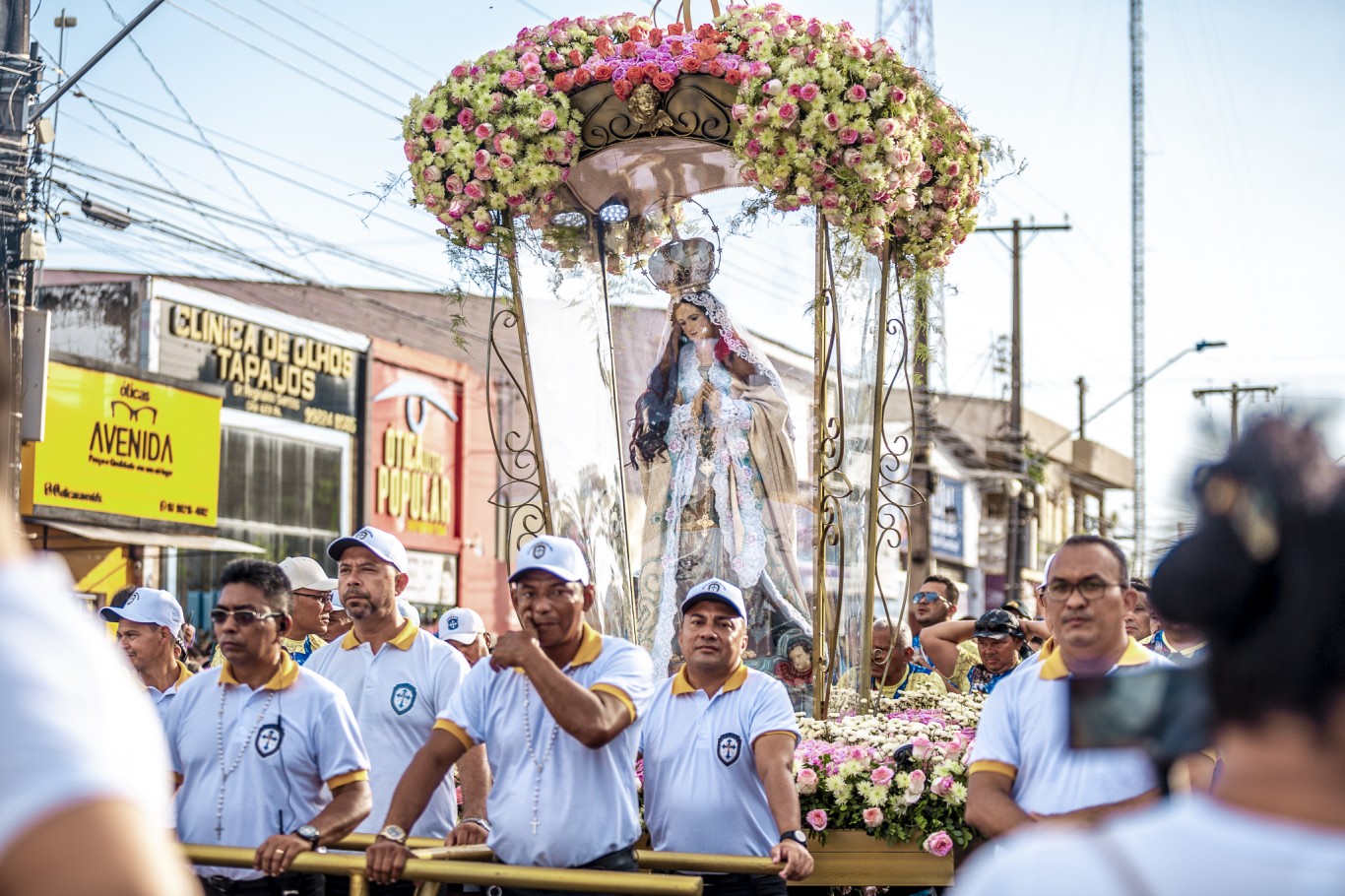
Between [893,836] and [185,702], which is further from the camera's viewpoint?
[893,836]

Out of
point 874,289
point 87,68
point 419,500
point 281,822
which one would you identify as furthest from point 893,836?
point 419,500

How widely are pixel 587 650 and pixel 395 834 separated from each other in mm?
882

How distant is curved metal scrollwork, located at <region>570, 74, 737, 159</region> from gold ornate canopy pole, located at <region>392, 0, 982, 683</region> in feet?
0.03

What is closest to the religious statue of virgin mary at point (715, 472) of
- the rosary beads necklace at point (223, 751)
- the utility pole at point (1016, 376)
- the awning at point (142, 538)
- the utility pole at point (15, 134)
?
the rosary beads necklace at point (223, 751)

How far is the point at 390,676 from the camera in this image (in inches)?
249

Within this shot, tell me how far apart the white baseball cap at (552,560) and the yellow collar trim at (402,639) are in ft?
4.02

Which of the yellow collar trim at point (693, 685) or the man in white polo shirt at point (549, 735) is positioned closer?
the man in white polo shirt at point (549, 735)

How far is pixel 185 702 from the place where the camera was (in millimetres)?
5508

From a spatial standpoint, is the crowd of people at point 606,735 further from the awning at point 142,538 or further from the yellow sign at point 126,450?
the yellow sign at point 126,450

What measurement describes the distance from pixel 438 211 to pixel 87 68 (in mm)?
4755

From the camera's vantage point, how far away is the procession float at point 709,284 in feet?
26.7

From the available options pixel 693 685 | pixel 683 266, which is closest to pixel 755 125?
pixel 683 266

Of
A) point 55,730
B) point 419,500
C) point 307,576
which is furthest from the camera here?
point 419,500

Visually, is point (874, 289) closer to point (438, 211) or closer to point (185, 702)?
point (438, 211)
